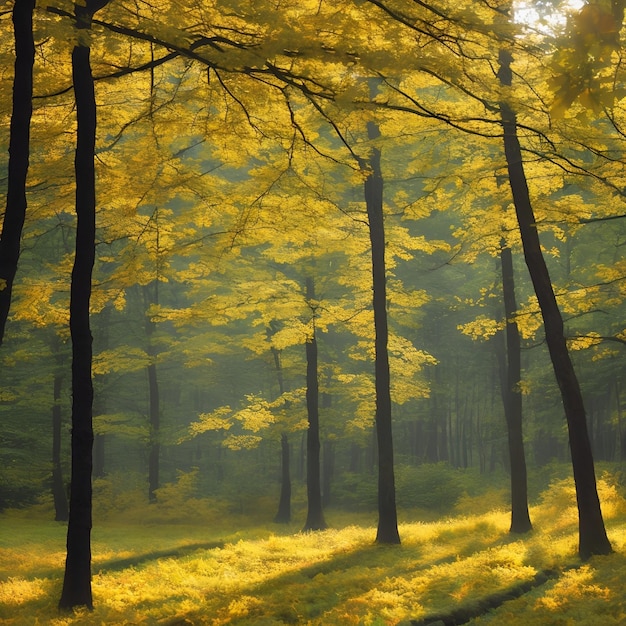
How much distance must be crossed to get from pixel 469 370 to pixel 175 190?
31.8m

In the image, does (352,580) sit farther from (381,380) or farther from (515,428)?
(515,428)

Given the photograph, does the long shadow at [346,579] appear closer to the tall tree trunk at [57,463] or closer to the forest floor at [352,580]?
Result: the forest floor at [352,580]

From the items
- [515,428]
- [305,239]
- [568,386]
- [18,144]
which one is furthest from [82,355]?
[515,428]

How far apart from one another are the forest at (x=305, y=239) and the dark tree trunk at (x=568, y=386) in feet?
0.14

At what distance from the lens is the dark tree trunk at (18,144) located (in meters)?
7.33

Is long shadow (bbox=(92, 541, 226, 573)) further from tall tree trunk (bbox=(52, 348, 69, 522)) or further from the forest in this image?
tall tree trunk (bbox=(52, 348, 69, 522))

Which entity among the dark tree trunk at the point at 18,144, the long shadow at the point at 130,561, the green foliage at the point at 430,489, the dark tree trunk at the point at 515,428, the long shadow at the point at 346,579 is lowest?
the green foliage at the point at 430,489

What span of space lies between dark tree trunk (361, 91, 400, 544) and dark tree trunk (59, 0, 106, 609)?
7286 millimetres

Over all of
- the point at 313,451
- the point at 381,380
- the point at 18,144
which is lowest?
the point at 313,451

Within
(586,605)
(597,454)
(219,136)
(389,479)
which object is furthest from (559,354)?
(597,454)

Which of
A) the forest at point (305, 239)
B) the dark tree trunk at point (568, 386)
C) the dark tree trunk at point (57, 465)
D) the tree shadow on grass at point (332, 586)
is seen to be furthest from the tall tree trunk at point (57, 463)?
the dark tree trunk at point (568, 386)

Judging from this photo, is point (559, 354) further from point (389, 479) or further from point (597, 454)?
point (597, 454)

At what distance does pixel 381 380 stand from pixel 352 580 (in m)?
5.96

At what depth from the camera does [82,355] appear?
9.13 m
